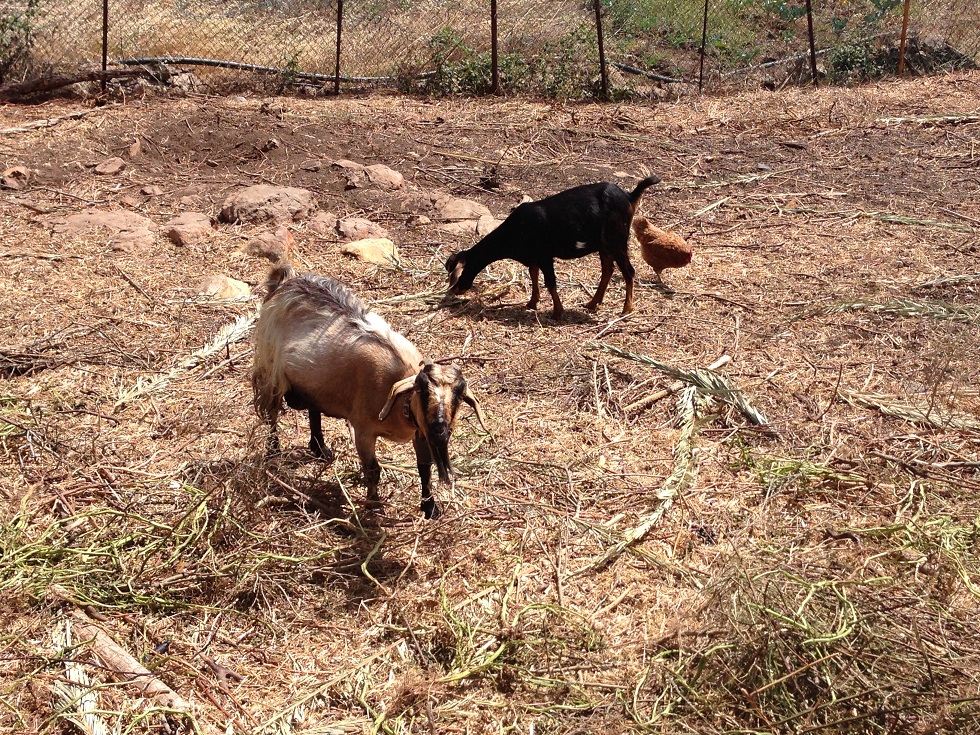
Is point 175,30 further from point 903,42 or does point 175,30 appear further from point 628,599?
point 628,599

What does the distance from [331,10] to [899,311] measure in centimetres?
1205

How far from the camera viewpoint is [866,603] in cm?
410

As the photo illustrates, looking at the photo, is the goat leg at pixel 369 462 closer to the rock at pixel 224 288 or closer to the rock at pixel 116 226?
the rock at pixel 224 288

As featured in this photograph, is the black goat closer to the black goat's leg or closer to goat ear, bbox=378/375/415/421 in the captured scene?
the black goat's leg

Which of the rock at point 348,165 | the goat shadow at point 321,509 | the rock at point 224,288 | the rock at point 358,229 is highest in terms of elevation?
the rock at point 348,165

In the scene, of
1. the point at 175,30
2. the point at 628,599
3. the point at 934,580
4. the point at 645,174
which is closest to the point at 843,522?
the point at 934,580

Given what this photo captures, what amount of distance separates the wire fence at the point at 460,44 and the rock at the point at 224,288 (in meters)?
7.25

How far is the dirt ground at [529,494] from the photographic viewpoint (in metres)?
3.88

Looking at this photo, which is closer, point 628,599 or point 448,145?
point 628,599

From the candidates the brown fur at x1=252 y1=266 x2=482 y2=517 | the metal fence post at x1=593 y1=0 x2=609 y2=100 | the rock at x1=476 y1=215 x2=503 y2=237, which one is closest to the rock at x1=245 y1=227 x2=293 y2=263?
the rock at x1=476 y1=215 x2=503 y2=237

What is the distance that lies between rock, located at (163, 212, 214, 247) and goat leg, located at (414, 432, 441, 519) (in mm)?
5117

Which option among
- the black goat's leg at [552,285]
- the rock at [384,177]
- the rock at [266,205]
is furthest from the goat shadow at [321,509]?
the rock at [384,177]

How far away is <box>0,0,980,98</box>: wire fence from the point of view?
1468cm

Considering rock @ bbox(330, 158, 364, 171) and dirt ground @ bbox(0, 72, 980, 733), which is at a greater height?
rock @ bbox(330, 158, 364, 171)
